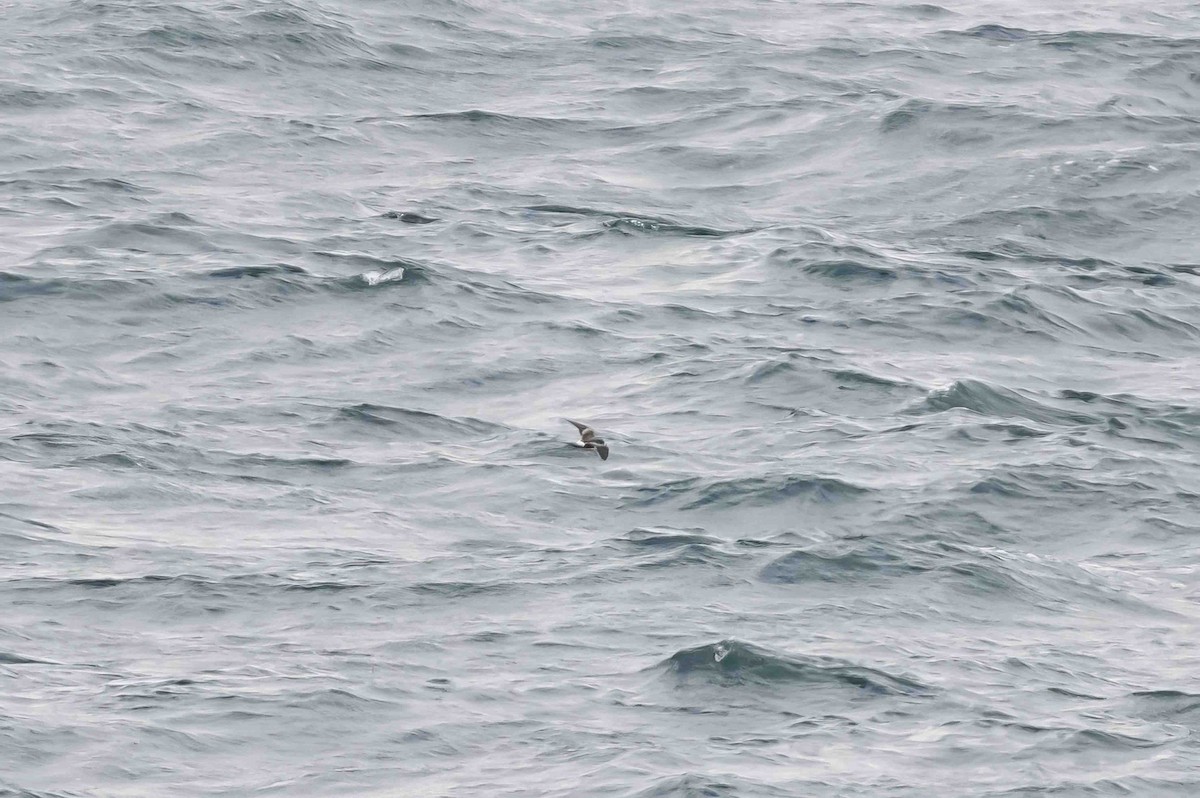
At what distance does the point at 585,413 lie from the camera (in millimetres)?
18859

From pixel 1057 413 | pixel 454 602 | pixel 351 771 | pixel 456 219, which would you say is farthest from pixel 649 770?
pixel 456 219

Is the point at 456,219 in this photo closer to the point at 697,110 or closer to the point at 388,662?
the point at 697,110

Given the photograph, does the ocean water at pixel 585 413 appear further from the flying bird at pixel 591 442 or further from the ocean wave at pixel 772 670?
the flying bird at pixel 591 442

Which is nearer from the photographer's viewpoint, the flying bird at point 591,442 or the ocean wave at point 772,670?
the ocean wave at point 772,670

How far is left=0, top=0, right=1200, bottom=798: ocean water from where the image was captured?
1354 centimetres

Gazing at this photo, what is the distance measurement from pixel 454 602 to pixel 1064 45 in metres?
19.7

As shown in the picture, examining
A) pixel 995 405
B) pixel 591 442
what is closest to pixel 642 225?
pixel 995 405

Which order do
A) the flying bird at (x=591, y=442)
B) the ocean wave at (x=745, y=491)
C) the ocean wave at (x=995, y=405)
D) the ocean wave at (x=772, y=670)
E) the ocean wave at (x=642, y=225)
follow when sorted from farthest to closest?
the ocean wave at (x=642, y=225) → the ocean wave at (x=995, y=405) → the ocean wave at (x=745, y=491) → the flying bird at (x=591, y=442) → the ocean wave at (x=772, y=670)

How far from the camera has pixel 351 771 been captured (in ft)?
42.5

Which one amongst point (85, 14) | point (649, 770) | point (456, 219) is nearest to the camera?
point (649, 770)

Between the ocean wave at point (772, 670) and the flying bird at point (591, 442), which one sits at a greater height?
the flying bird at point (591, 442)

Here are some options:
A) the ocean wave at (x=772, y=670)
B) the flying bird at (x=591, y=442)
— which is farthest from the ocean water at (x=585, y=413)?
the flying bird at (x=591, y=442)

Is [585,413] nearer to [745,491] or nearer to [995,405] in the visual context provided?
[745,491]

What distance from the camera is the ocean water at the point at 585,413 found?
13539 mm
